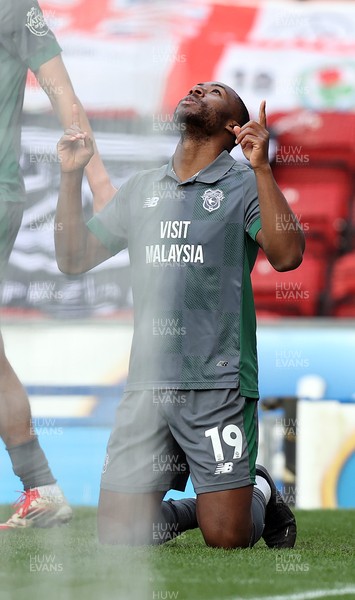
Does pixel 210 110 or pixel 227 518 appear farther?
pixel 210 110

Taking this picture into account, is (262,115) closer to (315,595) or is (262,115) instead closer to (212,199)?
(212,199)

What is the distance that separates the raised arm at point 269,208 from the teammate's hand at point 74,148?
417 mm

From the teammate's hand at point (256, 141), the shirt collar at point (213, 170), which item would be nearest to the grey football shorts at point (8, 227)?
the teammate's hand at point (256, 141)

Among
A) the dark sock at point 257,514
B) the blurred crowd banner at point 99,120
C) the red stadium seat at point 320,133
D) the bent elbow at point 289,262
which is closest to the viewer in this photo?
the blurred crowd banner at point 99,120

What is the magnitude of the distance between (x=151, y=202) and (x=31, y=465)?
0.62 m

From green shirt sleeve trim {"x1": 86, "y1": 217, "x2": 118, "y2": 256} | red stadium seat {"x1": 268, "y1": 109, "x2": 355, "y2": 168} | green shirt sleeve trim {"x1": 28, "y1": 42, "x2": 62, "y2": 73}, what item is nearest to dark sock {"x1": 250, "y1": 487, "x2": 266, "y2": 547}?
green shirt sleeve trim {"x1": 86, "y1": 217, "x2": 118, "y2": 256}

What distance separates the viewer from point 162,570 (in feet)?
6.64

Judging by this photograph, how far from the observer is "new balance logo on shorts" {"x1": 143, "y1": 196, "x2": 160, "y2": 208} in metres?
2.34

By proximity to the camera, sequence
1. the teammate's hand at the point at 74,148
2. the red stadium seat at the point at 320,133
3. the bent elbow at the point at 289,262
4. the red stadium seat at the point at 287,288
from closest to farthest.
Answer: the teammate's hand at the point at 74,148, the bent elbow at the point at 289,262, the red stadium seat at the point at 287,288, the red stadium seat at the point at 320,133

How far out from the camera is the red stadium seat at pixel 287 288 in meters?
5.57

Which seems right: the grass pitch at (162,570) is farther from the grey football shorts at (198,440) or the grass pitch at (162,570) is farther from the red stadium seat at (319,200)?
the red stadium seat at (319,200)

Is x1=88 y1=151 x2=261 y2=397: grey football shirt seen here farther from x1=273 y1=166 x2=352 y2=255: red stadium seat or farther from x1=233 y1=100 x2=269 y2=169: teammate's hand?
x1=273 y1=166 x2=352 y2=255: red stadium seat

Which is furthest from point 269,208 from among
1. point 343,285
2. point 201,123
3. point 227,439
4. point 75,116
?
point 343,285

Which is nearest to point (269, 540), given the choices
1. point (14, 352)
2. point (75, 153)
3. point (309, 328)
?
point (14, 352)
